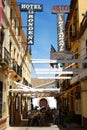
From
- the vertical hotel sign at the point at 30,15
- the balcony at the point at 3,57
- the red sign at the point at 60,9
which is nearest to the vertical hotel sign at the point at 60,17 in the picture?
the red sign at the point at 60,9

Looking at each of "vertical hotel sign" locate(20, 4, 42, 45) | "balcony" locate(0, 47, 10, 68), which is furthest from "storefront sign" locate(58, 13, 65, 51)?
"balcony" locate(0, 47, 10, 68)

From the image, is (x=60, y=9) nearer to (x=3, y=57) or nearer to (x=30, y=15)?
(x=30, y=15)

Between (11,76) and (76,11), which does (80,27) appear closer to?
(76,11)

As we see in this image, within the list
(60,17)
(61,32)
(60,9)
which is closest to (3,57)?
(61,32)

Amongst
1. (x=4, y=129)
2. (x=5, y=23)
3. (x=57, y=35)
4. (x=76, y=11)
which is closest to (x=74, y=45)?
(x=76, y=11)

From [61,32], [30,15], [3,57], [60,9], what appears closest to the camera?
[3,57]

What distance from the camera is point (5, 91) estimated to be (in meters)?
20.8

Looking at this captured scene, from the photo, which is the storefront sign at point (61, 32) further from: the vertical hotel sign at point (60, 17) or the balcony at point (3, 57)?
the balcony at point (3, 57)

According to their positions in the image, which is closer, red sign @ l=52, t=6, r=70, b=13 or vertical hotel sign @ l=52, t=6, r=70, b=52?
red sign @ l=52, t=6, r=70, b=13

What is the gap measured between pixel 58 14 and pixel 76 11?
3515 mm

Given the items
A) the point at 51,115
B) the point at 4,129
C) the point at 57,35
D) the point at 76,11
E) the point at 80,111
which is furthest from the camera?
the point at 51,115

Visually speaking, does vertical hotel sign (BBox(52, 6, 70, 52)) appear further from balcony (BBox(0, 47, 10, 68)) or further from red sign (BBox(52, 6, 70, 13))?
balcony (BBox(0, 47, 10, 68))

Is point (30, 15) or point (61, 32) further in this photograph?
point (30, 15)

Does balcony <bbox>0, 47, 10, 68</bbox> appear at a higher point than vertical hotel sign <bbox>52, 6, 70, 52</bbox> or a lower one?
lower
